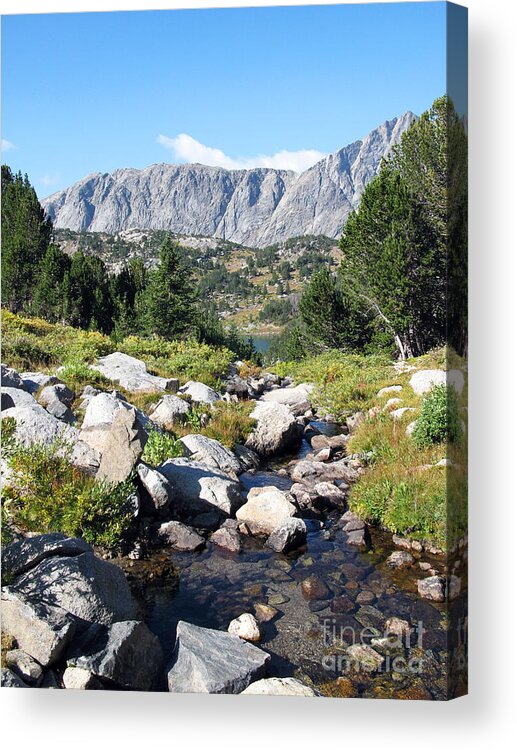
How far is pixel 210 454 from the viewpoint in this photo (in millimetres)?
8938

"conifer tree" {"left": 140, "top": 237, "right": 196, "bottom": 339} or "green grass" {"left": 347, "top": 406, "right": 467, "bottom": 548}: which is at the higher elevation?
"conifer tree" {"left": 140, "top": 237, "right": 196, "bottom": 339}

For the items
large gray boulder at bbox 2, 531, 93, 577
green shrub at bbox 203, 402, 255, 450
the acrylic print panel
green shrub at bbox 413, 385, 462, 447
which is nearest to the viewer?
the acrylic print panel

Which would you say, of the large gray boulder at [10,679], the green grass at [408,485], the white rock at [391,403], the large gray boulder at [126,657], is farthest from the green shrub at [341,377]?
the large gray boulder at [10,679]

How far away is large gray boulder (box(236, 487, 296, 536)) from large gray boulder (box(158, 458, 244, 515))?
0.81ft

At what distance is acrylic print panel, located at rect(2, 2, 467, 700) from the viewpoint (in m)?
5.40

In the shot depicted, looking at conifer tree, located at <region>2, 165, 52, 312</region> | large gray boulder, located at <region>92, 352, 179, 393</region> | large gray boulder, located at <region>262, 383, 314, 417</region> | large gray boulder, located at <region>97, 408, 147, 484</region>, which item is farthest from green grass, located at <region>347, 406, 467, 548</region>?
conifer tree, located at <region>2, 165, 52, 312</region>

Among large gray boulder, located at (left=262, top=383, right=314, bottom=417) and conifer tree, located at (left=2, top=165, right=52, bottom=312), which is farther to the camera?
large gray boulder, located at (left=262, top=383, right=314, bottom=417)

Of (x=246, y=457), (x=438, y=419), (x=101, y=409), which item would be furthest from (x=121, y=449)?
(x=438, y=419)

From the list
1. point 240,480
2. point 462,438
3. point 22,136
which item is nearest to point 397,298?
point 462,438

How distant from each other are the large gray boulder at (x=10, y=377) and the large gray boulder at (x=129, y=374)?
134 cm

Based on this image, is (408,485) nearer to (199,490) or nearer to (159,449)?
(199,490)

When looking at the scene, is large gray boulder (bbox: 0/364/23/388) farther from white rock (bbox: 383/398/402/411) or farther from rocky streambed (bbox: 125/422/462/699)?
white rock (bbox: 383/398/402/411)

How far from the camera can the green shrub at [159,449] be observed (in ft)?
27.2

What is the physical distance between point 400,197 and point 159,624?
5260mm
